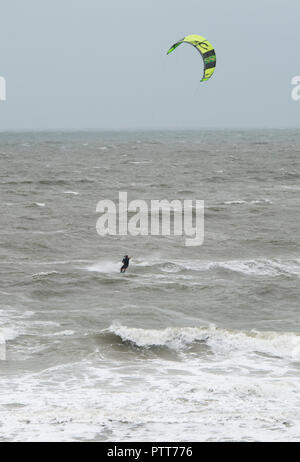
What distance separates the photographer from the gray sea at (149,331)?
13648mm

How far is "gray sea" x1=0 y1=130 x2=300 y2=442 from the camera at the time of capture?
13648 mm

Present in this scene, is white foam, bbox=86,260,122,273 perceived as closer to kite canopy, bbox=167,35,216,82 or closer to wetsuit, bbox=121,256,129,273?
wetsuit, bbox=121,256,129,273

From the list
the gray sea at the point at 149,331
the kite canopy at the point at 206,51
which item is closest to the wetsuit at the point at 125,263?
the gray sea at the point at 149,331

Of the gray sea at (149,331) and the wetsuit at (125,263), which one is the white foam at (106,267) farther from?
the wetsuit at (125,263)

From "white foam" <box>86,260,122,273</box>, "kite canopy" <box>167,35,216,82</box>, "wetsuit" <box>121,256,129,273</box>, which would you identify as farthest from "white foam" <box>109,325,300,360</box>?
"kite canopy" <box>167,35,216,82</box>

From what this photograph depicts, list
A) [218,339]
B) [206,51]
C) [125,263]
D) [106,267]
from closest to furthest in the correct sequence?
[218,339] → [125,263] → [206,51] → [106,267]

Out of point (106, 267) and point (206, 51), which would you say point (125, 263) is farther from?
point (206, 51)

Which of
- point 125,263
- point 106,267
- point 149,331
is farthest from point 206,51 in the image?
point 149,331

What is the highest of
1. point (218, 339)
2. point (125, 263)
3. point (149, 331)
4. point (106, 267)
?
point (125, 263)

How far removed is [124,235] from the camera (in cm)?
3566

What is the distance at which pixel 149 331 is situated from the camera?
19.6m
